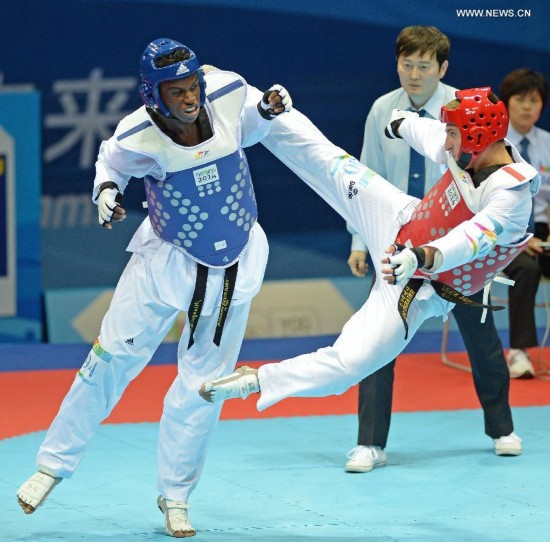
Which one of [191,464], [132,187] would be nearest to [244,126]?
[191,464]

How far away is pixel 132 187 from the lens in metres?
9.51

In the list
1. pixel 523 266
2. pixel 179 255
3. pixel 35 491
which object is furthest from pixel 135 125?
pixel 523 266

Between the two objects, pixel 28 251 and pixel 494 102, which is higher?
pixel 494 102

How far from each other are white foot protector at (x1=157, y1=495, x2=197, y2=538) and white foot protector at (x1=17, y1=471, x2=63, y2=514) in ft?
1.58

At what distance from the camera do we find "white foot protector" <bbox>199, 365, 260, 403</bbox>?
511 centimetres

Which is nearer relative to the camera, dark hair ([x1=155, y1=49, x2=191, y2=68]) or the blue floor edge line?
dark hair ([x1=155, y1=49, x2=191, y2=68])

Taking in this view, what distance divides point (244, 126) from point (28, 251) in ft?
14.5

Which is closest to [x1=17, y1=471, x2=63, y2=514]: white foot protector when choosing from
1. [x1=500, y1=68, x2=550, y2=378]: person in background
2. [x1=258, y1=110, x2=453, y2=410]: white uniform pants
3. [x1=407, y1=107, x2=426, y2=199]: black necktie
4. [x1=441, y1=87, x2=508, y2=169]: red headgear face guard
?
[x1=258, y1=110, x2=453, y2=410]: white uniform pants

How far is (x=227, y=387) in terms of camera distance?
5113 millimetres

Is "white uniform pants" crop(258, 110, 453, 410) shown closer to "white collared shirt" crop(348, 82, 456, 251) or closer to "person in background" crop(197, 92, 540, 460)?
"person in background" crop(197, 92, 540, 460)

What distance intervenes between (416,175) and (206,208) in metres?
1.79

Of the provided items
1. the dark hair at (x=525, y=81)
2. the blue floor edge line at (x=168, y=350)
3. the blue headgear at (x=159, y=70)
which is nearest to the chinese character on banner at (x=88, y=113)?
the blue floor edge line at (x=168, y=350)

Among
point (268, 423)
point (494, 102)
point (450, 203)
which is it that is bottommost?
point (268, 423)

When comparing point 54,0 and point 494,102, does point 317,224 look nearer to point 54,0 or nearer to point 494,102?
point 54,0
